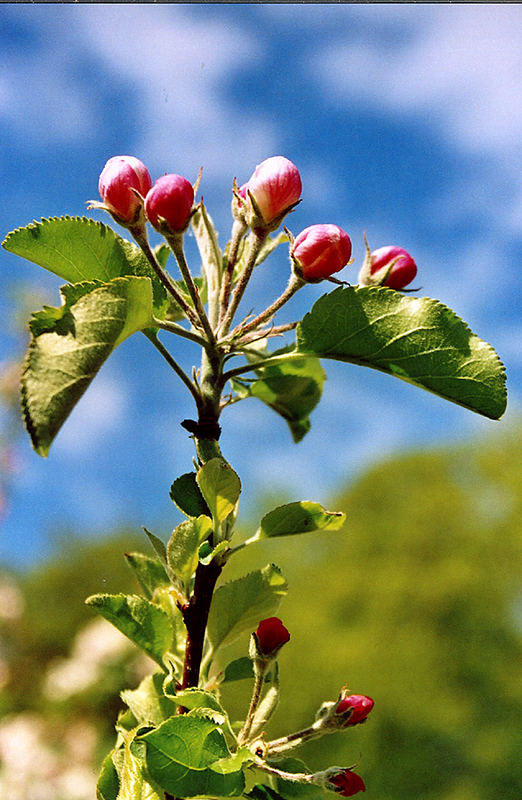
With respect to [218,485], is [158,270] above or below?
above

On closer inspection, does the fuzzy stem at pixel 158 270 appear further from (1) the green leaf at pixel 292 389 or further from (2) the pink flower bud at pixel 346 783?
(2) the pink flower bud at pixel 346 783

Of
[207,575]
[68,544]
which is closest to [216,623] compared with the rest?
[207,575]

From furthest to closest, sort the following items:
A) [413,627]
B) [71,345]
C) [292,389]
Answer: [413,627]
[292,389]
[71,345]

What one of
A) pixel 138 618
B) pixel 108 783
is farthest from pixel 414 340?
pixel 108 783

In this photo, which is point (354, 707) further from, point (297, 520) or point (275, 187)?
point (275, 187)

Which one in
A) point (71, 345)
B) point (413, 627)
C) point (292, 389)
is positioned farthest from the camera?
point (413, 627)

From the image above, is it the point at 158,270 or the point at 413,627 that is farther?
the point at 413,627

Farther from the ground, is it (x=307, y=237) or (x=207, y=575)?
(x=307, y=237)

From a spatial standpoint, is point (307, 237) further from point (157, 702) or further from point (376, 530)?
point (376, 530)
